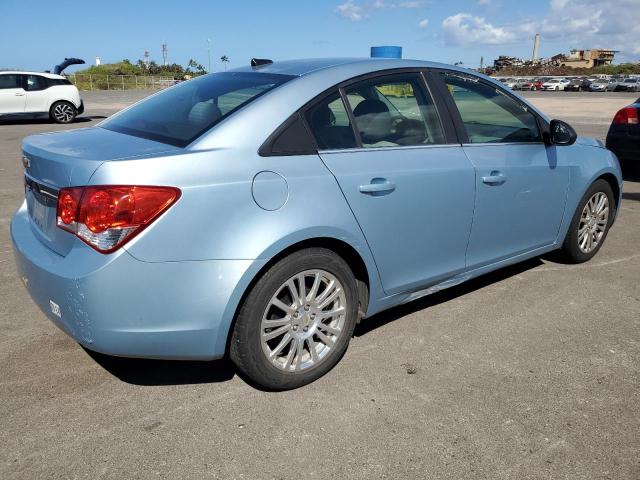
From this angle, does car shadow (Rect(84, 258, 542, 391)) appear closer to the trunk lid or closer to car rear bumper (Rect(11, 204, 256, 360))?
car rear bumper (Rect(11, 204, 256, 360))

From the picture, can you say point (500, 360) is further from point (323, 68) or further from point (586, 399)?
point (323, 68)

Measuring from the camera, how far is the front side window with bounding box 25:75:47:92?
16750 mm

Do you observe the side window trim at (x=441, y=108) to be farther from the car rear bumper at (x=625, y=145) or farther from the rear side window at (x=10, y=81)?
the rear side window at (x=10, y=81)

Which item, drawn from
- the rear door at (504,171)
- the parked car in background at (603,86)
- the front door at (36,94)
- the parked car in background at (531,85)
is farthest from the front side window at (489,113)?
the parked car in background at (531,85)

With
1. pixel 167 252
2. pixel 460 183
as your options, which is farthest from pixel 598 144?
pixel 167 252

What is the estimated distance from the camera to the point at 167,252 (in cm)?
242

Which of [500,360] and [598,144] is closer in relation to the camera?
[500,360]

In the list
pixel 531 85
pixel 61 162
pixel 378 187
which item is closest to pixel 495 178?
pixel 378 187

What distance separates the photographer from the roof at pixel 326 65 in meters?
3.19

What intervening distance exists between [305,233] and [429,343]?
1.23m

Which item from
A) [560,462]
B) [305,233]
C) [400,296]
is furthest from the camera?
[400,296]

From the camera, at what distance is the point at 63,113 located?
1742 centimetres

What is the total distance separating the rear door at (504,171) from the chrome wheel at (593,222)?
0.57m

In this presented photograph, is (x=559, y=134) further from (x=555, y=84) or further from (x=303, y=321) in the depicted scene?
(x=555, y=84)
